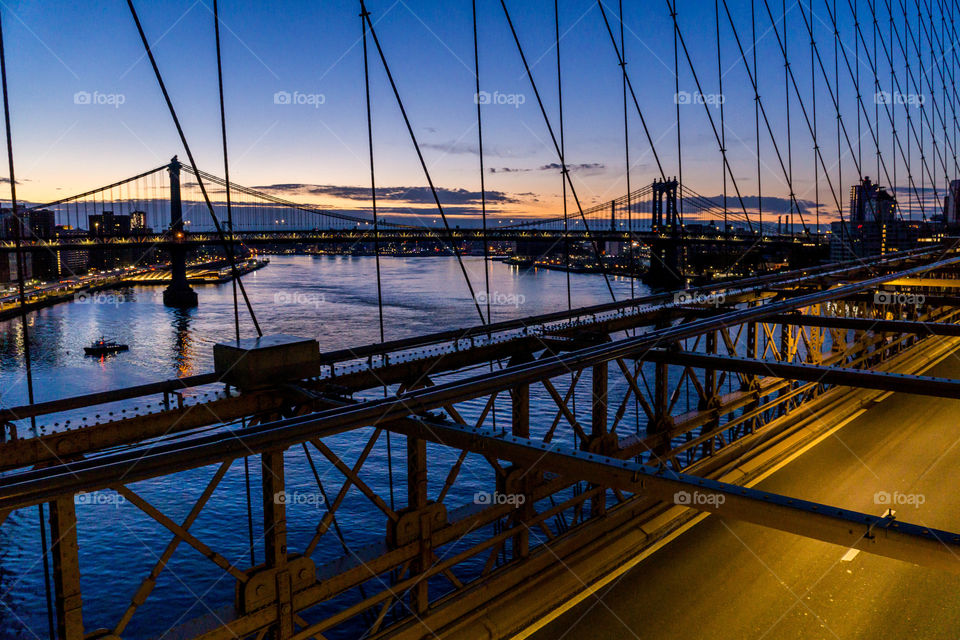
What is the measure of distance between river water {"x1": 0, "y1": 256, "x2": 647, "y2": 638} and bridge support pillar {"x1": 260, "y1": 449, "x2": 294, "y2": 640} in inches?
14.9

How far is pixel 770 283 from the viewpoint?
49.9ft

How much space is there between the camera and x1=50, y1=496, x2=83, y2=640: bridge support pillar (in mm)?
3711

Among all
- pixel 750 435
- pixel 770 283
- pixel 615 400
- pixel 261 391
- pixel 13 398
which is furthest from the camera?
pixel 13 398

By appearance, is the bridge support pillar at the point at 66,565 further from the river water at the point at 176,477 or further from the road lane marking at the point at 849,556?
the road lane marking at the point at 849,556

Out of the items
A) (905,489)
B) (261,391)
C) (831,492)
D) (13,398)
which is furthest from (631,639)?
(13,398)

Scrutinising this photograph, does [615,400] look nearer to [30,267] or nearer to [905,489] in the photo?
[905,489]

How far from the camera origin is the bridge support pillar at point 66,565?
371 centimetres

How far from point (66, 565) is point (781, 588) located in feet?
20.3

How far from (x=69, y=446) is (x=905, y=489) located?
985cm

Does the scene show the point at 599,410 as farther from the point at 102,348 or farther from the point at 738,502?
the point at 102,348

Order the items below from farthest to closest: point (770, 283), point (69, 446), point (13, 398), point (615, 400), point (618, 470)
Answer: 1. point (13, 398)
2. point (615, 400)
3. point (770, 283)
4. point (69, 446)
5. point (618, 470)

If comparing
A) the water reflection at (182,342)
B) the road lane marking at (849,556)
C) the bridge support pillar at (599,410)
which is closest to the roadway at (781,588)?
the road lane marking at (849,556)

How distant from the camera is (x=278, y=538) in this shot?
4586mm

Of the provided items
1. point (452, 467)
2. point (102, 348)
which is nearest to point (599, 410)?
point (452, 467)
